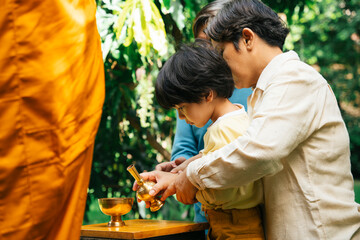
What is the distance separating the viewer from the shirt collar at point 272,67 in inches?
65.1

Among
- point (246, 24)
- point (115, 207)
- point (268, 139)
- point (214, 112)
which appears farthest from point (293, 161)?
point (115, 207)

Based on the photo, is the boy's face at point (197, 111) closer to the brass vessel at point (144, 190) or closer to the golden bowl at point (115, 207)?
the brass vessel at point (144, 190)

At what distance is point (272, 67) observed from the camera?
168 centimetres

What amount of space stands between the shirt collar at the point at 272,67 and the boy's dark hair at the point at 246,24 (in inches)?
4.7

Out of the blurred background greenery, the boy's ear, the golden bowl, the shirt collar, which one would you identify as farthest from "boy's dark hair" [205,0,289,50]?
the blurred background greenery

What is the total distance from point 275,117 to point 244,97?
101 cm

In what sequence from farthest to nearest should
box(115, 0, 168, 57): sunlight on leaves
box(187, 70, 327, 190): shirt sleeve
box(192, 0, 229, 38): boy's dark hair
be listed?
box(115, 0, 168, 57): sunlight on leaves
box(192, 0, 229, 38): boy's dark hair
box(187, 70, 327, 190): shirt sleeve

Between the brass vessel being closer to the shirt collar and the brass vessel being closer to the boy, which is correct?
the boy

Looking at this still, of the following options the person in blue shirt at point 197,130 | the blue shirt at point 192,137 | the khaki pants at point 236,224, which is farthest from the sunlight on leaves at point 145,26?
the khaki pants at point 236,224

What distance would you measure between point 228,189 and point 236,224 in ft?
0.58

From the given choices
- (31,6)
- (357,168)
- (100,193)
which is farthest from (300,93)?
(357,168)

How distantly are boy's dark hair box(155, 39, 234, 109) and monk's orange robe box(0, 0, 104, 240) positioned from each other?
0.79 meters

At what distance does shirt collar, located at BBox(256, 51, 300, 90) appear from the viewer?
1.65m

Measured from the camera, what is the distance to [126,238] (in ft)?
5.38
